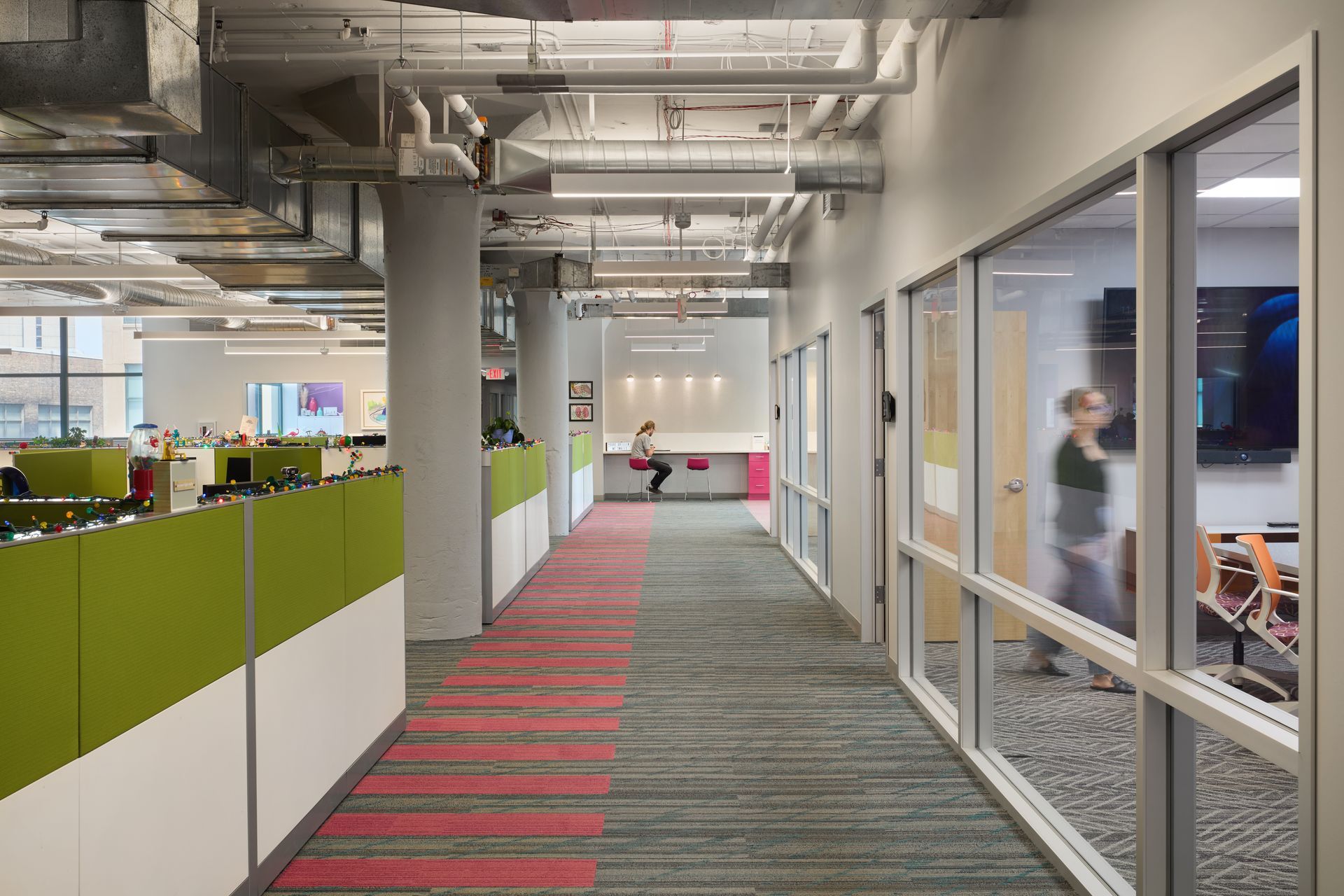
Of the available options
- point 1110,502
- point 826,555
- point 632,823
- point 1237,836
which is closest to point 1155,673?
point 1110,502

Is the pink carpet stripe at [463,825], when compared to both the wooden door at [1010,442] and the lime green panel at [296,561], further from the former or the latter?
the wooden door at [1010,442]

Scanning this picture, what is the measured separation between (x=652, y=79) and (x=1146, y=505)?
2.71 metres

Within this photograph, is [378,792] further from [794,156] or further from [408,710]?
[794,156]

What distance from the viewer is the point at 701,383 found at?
17.3 m

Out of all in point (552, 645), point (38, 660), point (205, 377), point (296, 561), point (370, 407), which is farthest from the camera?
point (370, 407)

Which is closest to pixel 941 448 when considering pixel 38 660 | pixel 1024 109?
pixel 1024 109

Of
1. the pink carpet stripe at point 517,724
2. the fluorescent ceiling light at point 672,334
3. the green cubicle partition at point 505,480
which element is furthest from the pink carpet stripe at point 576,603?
the fluorescent ceiling light at point 672,334

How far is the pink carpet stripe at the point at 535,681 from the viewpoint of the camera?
16.5 feet

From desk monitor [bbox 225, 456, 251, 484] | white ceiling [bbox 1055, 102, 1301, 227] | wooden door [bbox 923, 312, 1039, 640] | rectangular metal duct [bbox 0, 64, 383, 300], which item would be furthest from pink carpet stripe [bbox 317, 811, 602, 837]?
desk monitor [bbox 225, 456, 251, 484]

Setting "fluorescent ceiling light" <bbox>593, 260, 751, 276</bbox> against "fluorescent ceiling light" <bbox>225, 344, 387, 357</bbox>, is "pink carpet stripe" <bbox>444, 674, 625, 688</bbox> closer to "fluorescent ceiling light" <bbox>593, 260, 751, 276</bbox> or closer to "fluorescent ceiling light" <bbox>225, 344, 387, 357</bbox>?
"fluorescent ceiling light" <bbox>593, 260, 751, 276</bbox>

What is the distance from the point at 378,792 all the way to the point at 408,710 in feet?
3.58

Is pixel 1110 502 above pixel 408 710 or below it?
above

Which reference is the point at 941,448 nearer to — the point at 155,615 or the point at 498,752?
the point at 498,752

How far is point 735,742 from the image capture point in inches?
161
